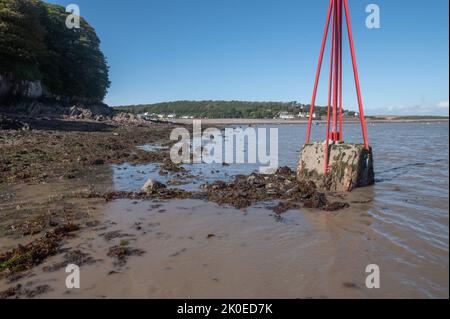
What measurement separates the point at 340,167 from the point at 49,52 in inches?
1967

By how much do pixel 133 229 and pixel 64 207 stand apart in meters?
2.67

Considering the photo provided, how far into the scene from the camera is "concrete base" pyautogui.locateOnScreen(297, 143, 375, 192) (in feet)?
33.8

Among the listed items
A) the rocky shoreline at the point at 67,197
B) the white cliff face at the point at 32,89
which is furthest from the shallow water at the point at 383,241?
the white cliff face at the point at 32,89

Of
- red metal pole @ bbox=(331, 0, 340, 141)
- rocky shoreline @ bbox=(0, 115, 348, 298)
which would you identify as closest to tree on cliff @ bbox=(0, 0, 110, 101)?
rocky shoreline @ bbox=(0, 115, 348, 298)

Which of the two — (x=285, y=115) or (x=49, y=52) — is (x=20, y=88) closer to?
(x=49, y=52)

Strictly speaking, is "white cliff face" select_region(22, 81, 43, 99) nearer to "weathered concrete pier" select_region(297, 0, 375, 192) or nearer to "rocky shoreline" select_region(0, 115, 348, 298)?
"rocky shoreline" select_region(0, 115, 348, 298)

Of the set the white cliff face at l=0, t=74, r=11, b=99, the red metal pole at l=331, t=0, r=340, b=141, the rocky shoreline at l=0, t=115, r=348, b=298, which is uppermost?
the white cliff face at l=0, t=74, r=11, b=99

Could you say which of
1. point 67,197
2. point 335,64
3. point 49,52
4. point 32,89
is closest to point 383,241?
point 335,64

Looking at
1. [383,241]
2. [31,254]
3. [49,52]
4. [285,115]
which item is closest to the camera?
[31,254]

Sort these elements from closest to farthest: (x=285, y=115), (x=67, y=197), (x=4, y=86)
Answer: (x=67, y=197)
(x=4, y=86)
(x=285, y=115)

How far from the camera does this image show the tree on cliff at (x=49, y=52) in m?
34.6

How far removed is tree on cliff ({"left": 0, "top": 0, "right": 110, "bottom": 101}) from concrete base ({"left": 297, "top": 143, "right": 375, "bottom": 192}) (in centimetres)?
3492

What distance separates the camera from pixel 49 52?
157ft

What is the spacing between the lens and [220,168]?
15.9 metres
